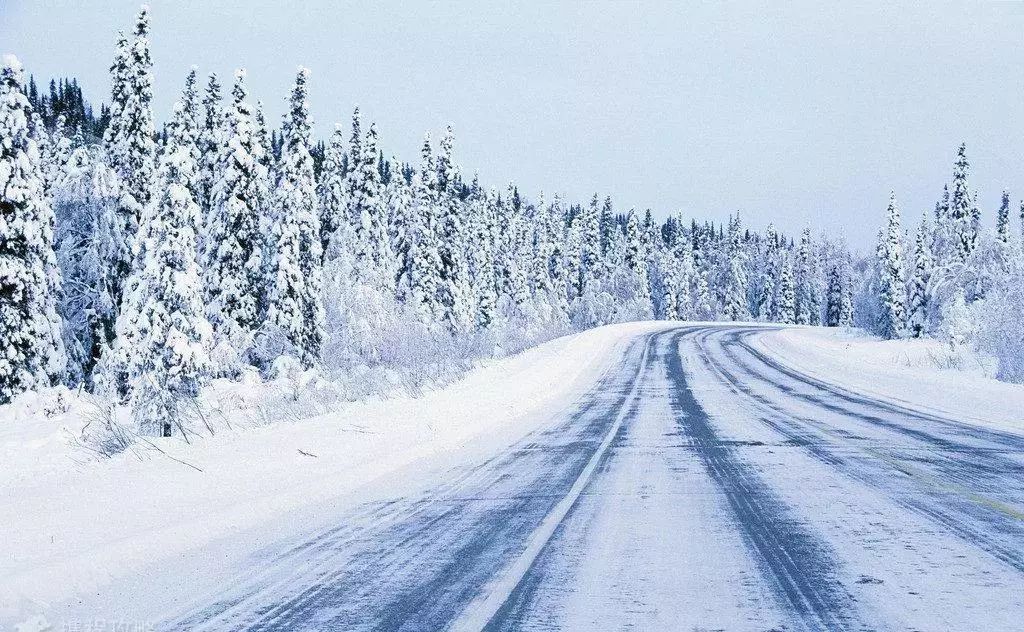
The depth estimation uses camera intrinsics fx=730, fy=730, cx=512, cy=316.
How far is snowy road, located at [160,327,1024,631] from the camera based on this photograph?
4.05 metres

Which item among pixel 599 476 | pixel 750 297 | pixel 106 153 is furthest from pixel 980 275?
pixel 750 297

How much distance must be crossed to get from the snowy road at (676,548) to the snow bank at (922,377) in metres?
4.43

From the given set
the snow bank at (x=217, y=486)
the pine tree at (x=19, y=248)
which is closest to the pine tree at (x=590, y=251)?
the pine tree at (x=19, y=248)

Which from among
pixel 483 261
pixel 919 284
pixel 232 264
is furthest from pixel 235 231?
pixel 919 284

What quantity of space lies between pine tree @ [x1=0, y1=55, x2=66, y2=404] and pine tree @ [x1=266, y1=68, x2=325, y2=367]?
835 cm

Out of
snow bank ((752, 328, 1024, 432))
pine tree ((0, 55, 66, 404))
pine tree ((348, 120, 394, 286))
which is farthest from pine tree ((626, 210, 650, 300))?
pine tree ((0, 55, 66, 404))

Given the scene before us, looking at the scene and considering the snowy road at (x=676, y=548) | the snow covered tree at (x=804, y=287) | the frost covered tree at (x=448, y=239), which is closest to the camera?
the snowy road at (x=676, y=548)

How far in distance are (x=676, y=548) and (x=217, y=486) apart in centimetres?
473

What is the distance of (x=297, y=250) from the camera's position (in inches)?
1244

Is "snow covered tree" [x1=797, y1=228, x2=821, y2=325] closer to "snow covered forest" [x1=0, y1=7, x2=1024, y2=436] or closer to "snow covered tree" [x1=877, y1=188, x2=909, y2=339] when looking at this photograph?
"snow covered tree" [x1=877, y1=188, x2=909, y2=339]

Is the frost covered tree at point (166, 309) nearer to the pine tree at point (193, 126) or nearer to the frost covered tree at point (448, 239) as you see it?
the pine tree at point (193, 126)

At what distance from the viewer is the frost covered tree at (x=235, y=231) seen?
29.4 meters

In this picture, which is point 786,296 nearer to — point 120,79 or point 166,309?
point 120,79

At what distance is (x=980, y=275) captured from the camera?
141 feet
